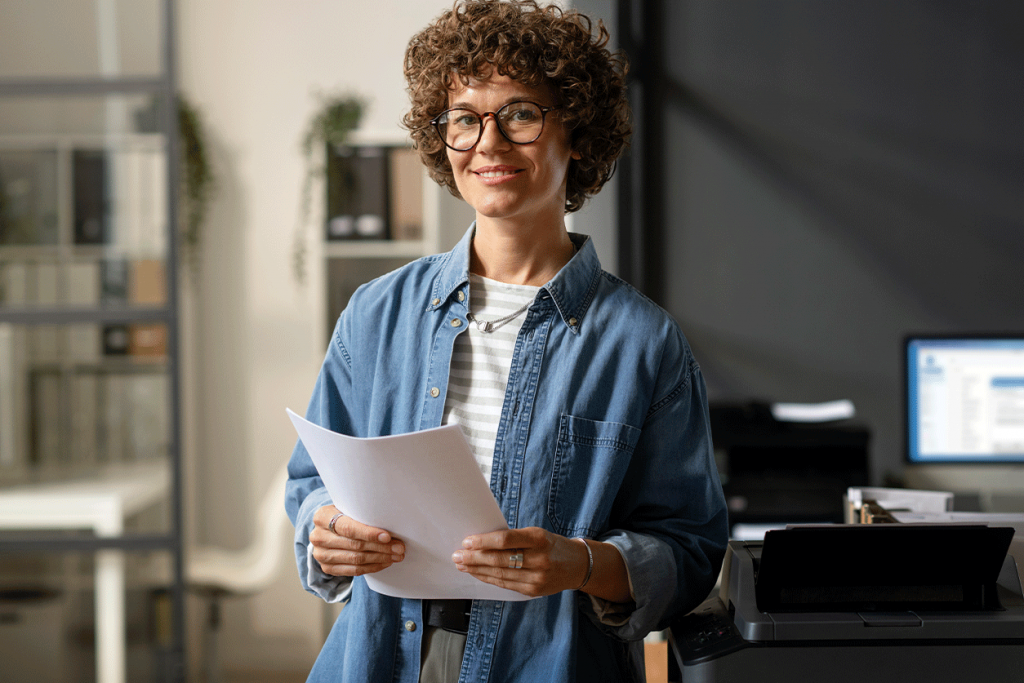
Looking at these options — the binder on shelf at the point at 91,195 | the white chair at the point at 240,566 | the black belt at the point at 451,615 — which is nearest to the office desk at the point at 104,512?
the white chair at the point at 240,566

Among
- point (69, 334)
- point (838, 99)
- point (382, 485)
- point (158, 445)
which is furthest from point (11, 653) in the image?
point (838, 99)

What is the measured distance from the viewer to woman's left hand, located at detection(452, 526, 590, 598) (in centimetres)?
82

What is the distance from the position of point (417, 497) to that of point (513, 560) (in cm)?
11

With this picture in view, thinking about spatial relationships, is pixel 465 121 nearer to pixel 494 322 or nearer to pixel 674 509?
pixel 494 322

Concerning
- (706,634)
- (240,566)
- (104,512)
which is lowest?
(240,566)

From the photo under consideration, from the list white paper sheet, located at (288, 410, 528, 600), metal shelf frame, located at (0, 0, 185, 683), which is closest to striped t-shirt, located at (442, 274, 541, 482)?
white paper sheet, located at (288, 410, 528, 600)

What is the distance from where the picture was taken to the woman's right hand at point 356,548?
864 millimetres

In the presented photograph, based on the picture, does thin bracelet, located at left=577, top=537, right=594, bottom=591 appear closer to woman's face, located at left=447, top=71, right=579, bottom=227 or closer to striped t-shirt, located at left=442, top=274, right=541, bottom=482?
striped t-shirt, located at left=442, top=274, right=541, bottom=482

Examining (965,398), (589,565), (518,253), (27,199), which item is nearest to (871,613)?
(589,565)

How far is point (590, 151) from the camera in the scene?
1059 millimetres

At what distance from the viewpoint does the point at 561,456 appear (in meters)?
0.95

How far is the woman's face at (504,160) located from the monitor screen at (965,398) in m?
2.00

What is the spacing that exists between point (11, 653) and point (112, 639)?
0.40 meters

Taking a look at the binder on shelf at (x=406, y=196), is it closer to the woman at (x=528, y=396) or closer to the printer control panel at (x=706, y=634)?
the woman at (x=528, y=396)
